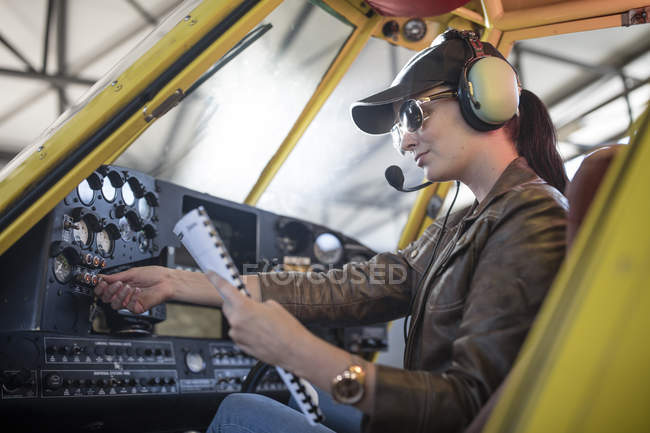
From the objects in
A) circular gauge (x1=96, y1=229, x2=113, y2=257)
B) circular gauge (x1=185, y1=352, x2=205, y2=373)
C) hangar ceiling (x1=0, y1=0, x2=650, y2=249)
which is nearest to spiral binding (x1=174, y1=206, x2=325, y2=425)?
Result: circular gauge (x1=96, y1=229, x2=113, y2=257)

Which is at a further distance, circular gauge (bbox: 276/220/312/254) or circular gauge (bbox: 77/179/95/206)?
circular gauge (bbox: 276/220/312/254)

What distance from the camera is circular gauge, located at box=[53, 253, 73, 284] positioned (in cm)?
120

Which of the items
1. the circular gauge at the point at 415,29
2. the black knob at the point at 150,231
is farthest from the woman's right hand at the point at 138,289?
the circular gauge at the point at 415,29

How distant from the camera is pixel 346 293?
133 centimetres

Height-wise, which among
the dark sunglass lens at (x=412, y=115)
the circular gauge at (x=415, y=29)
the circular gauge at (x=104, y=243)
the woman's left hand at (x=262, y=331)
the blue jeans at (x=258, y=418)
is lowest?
the blue jeans at (x=258, y=418)

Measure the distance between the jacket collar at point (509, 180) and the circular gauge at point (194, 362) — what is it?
98 centimetres

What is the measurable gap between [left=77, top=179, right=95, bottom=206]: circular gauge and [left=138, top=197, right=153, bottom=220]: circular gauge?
0.21 metres

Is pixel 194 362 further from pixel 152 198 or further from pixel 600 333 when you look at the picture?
pixel 600 333

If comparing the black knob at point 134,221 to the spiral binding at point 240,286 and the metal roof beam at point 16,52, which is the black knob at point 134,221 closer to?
the spiral binding at point 240,286

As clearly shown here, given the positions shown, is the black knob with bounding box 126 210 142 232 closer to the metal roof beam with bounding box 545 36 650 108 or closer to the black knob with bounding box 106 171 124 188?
the black knob with bounding box 106 171 124 188

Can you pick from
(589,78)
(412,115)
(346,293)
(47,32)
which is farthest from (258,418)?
(589,78)

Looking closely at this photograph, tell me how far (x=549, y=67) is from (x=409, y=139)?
436 centimetres

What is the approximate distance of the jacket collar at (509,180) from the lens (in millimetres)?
1041

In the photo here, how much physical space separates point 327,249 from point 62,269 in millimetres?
1284
